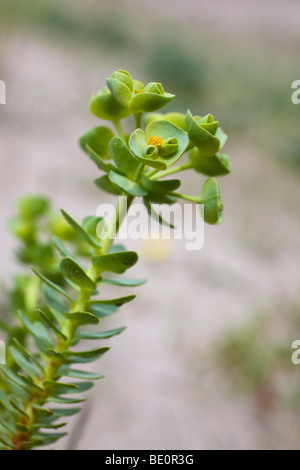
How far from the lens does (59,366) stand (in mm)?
281

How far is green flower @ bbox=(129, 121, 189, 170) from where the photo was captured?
0.77ft

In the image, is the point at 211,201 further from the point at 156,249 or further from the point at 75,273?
the point at 156,249

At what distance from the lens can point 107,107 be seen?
0.27 metres

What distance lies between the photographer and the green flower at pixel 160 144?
0.23 metres

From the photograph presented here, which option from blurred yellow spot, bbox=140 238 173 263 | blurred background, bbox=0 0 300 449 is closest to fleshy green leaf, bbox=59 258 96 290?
blurred background, bbox=0 0 300 449

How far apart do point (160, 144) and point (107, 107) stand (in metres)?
0.05

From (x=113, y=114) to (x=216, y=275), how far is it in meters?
0.89

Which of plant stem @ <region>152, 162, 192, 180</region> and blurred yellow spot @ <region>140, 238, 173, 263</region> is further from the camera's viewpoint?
blurred yellow spot @ <region>140, 238, 173, 263</region>

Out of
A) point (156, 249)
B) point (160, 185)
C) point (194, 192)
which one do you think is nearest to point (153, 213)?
point (160, 185)

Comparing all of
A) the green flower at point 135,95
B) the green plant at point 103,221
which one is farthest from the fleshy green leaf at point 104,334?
the green flower at point 135,95

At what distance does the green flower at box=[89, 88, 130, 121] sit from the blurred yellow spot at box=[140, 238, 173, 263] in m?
0.88

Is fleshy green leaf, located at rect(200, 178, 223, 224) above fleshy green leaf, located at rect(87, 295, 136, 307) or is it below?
above

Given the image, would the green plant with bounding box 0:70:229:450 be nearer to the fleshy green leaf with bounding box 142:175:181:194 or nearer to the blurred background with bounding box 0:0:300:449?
the fleshy green leaf with bounding box 142:175:181:194
